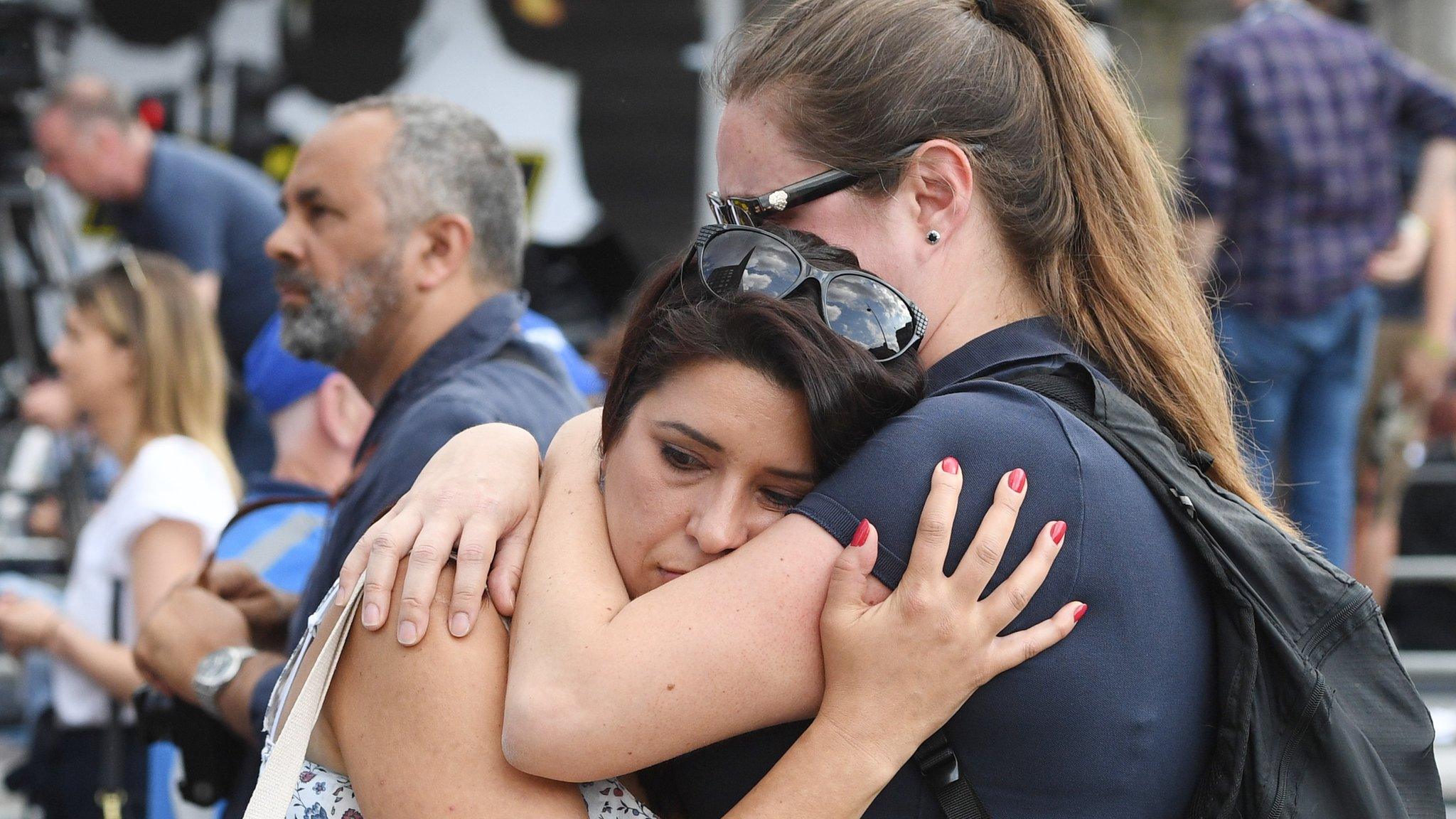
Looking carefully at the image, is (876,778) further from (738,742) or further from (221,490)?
(221,490)

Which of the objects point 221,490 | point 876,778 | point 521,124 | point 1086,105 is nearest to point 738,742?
point 876,778

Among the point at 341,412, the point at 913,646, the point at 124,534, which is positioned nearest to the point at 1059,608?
the point at 913,646

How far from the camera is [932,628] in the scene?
4.58ft

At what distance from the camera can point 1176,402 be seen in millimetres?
1714

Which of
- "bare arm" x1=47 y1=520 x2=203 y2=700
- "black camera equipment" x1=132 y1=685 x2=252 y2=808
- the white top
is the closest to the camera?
"black camera equipment" x1=132 y1=685 x2=252 y2=808

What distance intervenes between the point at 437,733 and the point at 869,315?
636 mm

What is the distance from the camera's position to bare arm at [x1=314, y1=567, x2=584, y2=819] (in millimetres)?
1474

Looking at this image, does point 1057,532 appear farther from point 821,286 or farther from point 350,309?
point 350,309

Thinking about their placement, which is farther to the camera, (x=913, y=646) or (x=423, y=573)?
(x=423, y=573)

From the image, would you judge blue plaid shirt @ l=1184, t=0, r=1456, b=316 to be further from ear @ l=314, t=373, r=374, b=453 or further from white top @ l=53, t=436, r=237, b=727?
white top @ l=53, t=436, r=237, b=727

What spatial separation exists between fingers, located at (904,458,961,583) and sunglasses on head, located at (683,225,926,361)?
0.20 meters

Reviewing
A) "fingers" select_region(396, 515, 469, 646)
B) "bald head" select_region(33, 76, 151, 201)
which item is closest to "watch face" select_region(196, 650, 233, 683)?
"fingers" select_region(396, 515, 469, 646)

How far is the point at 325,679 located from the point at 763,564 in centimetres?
50

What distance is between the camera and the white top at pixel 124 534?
3.76 meters
